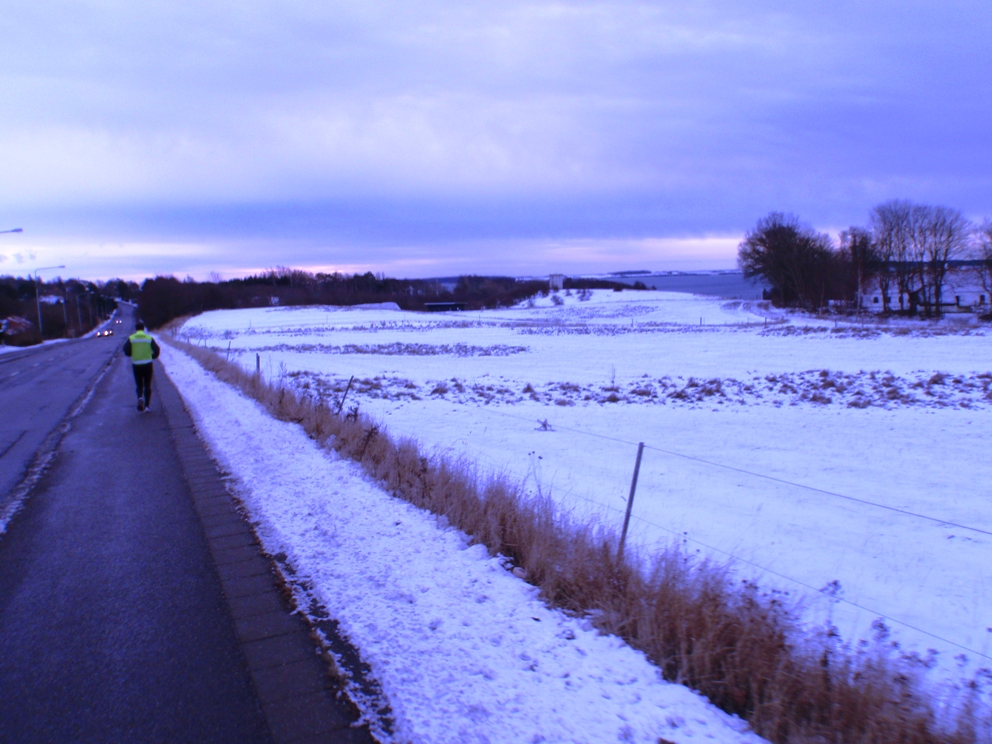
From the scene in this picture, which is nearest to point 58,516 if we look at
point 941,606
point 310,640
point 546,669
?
point 310,640

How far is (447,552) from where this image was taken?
532 centimetres

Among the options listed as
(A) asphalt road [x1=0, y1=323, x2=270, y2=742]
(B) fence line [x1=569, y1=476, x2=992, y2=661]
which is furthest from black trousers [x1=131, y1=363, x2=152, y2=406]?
(B) fence line [x1=569, y1=476, x2=992, y2=661]

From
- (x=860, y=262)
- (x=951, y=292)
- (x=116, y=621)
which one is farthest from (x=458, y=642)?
(x=951, y=292)

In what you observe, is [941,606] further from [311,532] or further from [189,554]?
[189,554]

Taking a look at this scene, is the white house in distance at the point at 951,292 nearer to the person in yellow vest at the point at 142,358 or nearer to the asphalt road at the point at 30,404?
the asphalt road at the point at 30,404

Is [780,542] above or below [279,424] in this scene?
below

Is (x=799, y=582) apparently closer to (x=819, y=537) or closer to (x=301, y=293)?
(x=819, y=537)

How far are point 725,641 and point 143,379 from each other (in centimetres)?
1397

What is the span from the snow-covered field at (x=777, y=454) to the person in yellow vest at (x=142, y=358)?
3314 millimetres

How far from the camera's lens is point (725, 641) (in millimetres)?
3723

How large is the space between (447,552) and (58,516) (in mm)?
4356

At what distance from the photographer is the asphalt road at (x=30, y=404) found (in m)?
9.84

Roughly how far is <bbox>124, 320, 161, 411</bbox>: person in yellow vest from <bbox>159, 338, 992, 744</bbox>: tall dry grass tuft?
1049cm

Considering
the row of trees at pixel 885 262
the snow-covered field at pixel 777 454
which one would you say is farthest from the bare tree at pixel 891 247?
the snow-covered field at pixel 777 454
